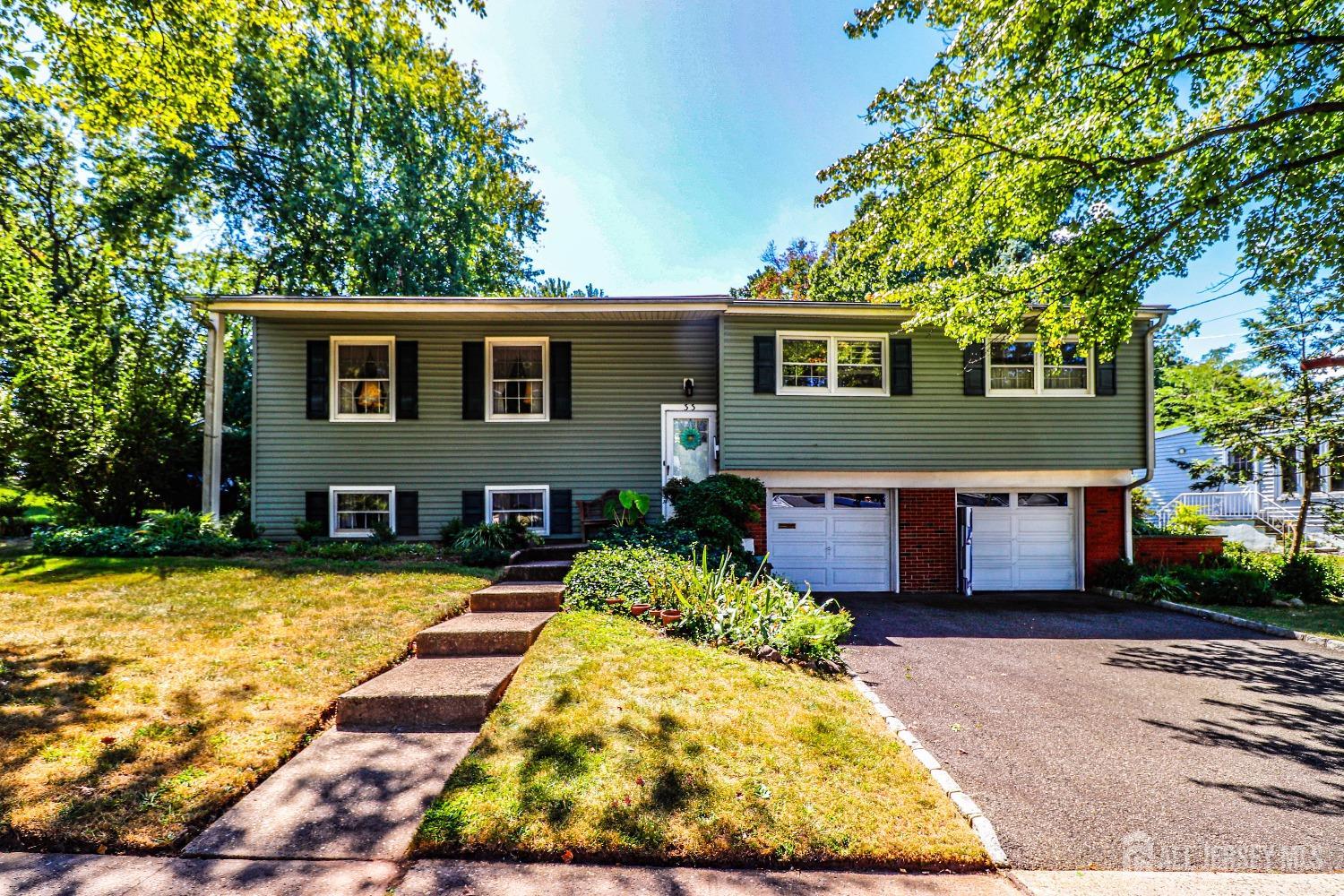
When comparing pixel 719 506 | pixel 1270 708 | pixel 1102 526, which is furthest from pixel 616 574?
pixel 1102 526

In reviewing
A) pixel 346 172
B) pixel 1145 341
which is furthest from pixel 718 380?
pixel 346 172

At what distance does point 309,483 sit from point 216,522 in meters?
1.47

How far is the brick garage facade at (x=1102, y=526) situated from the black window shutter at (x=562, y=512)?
9.59 m

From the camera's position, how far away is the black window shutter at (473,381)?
951 cm

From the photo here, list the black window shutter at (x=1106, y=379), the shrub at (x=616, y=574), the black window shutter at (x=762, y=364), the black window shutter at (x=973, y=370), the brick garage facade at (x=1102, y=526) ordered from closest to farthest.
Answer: the shrub at (x=616, y=574)
the black window shutter at (x=762, y=364)
the black window shutter at (x=973, y=370)
the black window shutter at (x=1106, y=379)
the brick garage facade at (x=1102, y=526)

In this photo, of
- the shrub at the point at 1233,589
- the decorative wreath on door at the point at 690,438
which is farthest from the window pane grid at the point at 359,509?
the shrub at the point at 1233,589

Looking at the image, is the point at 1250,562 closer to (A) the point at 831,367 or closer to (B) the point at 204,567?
(A) the point at 831,367

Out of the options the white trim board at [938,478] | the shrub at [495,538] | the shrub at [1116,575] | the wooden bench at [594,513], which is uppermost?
the white trim board at [938,478]

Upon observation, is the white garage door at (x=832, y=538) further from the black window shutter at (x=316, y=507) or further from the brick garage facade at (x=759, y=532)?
the black window shutter at (x=316, y=507)

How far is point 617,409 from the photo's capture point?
31.8 ft

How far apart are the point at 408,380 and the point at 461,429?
4.22 feet

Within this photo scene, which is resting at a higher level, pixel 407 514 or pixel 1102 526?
pixel 407 514

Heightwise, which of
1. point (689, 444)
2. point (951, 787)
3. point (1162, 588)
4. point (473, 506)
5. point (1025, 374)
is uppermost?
point (1025, 374)

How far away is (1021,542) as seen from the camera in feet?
33.0
